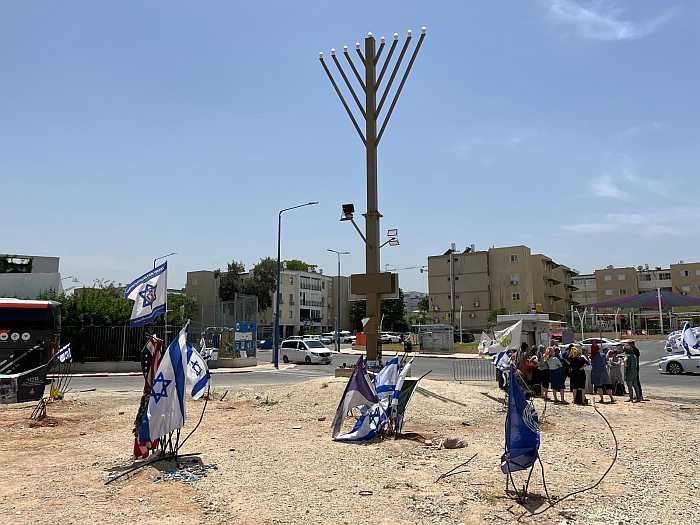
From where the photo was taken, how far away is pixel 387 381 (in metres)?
11.4

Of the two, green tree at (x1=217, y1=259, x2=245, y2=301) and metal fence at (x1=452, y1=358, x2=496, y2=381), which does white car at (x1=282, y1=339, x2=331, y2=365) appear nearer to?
metal fence at (x1=452, y1=358, x2=496, y2=381)

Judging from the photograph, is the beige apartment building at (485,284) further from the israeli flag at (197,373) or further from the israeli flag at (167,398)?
the israeli flag at (167,398)

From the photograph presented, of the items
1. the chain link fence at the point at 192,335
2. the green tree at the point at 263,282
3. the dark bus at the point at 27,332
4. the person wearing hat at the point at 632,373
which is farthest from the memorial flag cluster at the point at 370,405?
the green tree at the point at 263,282

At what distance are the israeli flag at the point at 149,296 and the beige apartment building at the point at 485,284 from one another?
8252 cm

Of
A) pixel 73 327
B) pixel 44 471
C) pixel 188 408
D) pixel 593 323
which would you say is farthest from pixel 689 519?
pixel 593 323

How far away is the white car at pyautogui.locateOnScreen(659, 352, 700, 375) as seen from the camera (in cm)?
2822

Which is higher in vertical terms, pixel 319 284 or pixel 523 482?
pixel 319 284

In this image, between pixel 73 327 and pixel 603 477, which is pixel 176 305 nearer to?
pixel 73 327

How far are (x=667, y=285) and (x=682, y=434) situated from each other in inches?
4677

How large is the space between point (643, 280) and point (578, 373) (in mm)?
115061

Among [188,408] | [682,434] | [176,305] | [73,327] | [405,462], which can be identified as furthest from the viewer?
[176,305]

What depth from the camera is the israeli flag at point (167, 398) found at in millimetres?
8547

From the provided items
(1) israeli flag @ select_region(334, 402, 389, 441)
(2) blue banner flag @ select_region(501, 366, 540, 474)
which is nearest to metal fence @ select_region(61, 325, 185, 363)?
(1) israeli flag @ select_region(334, 402, 389, 441)

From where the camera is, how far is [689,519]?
608 centimetres
